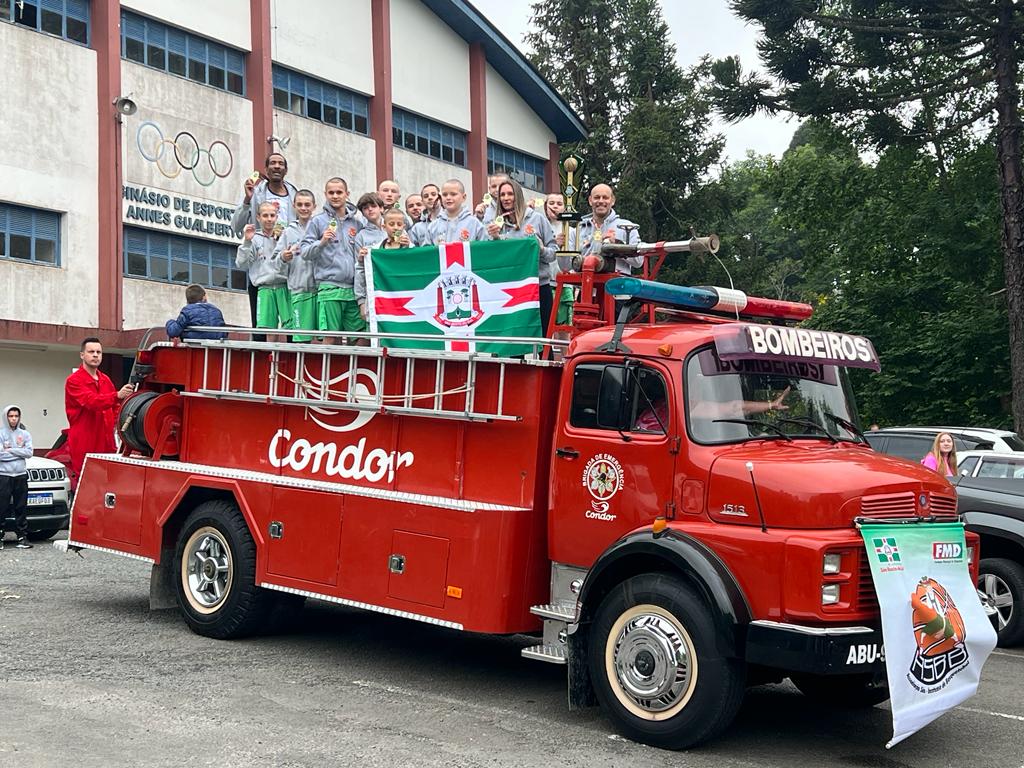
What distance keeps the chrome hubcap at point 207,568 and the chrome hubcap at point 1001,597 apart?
21.0 ft

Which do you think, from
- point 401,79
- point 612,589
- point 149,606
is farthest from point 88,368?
point 401,79

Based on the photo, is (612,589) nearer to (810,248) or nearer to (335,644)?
(335,644)

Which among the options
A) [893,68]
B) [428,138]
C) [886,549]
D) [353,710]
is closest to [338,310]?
[353,710]

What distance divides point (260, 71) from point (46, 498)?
1801cm

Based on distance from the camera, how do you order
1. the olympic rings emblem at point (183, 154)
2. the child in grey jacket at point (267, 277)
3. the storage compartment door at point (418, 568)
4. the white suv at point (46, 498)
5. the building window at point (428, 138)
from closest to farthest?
the storage compartment door at point (418, 568) < the child in grey jacket at point (267, 277) < the white suv at point (46, 498) < the olympic rings emblem at point (183, 154) < the building window at point (428, 138)

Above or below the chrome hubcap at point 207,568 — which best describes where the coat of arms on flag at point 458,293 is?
above

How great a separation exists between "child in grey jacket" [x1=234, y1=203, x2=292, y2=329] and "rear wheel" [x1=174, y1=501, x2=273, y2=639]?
2.25 m

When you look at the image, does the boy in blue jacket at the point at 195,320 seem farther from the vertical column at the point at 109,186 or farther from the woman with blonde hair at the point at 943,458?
the vertical column at the point at 109,186

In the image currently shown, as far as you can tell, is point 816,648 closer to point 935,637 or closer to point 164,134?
point 935,637

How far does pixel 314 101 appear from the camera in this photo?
33250 millimetres

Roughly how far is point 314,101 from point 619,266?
2559cm

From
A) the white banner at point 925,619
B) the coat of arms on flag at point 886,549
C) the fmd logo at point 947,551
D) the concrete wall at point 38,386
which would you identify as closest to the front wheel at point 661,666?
the white banner at point 925,619

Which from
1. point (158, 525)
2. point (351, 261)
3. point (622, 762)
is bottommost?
point (622, 762)

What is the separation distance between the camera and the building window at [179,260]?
93.3 feet
